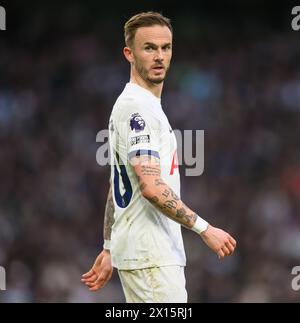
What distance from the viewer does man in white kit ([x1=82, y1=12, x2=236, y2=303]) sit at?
4625 millimetres

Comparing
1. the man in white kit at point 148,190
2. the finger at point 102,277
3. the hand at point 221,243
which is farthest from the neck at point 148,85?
the finger at point 102,277

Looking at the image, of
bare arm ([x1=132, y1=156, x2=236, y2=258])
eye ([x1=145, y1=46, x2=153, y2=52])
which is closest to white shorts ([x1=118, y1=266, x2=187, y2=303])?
bare arm ([x1=132, y1=156, x2=236, y2=258])

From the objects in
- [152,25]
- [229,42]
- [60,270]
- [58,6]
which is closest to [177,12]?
[229,42]

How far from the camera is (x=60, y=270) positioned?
10.7m

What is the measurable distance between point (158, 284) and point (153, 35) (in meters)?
1.46

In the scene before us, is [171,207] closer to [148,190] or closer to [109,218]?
[148,190]

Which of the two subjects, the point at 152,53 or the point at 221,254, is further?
the point at 152,53

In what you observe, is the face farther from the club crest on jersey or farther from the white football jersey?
the club crest on jersey

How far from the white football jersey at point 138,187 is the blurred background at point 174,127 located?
5439mm

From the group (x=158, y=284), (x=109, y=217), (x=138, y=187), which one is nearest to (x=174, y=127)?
(x=109, y=217)

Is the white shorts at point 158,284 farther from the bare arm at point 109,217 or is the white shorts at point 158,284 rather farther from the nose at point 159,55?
the nose at point 159,55

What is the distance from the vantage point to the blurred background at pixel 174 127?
1062 centimetres

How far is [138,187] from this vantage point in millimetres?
4793

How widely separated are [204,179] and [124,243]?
6.82 m
